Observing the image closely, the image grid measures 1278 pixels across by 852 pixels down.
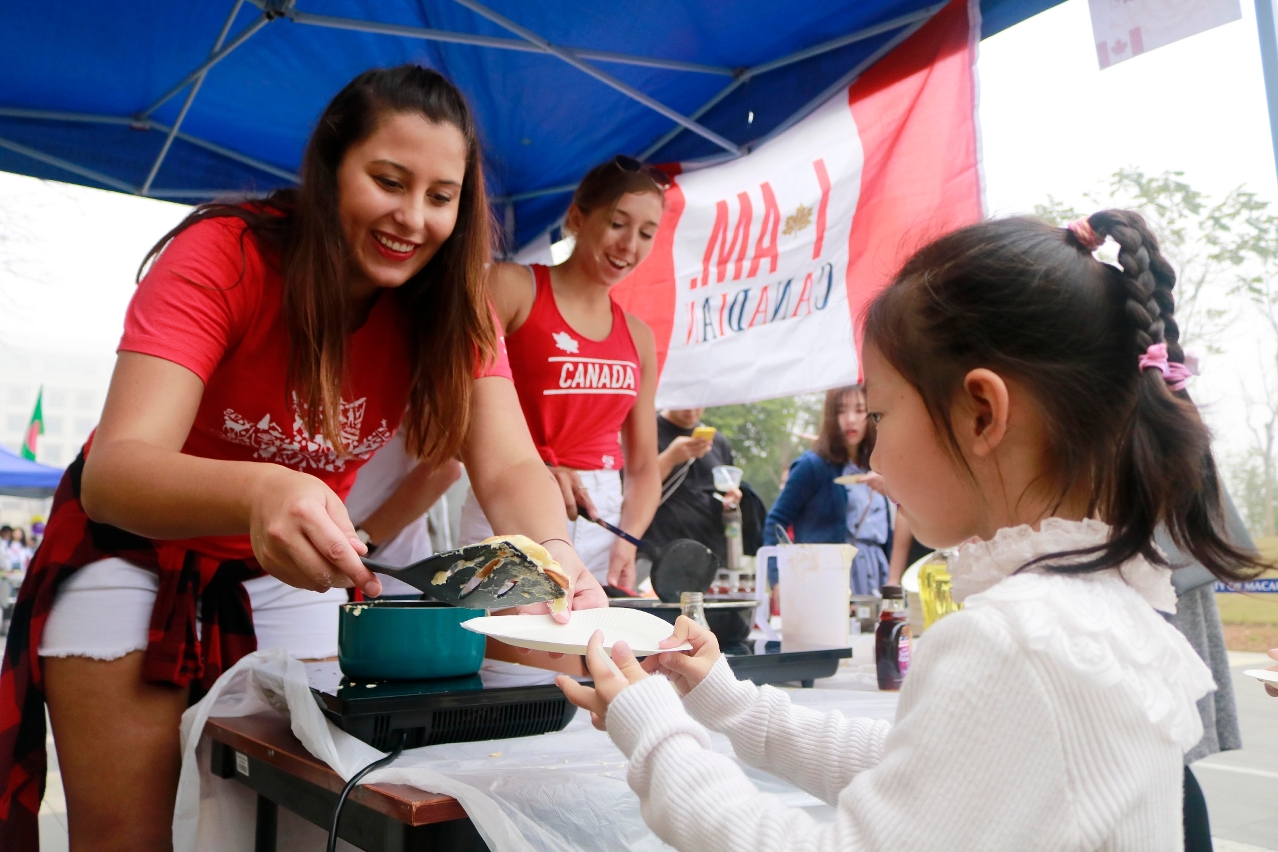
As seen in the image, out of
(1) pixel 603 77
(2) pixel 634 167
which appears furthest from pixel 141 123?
(2) pixel 634 167

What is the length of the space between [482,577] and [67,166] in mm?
2927

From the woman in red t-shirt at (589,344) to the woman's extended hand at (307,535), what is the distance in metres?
1.32

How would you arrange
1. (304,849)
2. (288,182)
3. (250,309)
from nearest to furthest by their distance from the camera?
(304,849), (250,309), (288,182)

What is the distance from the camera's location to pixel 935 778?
59cm

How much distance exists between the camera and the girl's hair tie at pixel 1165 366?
72 centimetres

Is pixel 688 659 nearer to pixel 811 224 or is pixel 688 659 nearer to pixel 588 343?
pixel 588 343

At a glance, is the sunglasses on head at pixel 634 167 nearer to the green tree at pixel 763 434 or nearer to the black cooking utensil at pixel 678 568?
the black cooking utensil at pixel 678 568

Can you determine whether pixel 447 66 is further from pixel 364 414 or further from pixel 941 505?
pixel 941 505

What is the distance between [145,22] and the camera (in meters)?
2.57

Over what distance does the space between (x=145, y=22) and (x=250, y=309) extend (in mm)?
1880

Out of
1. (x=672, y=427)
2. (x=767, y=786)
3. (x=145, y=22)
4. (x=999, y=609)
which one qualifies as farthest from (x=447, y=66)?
(x=999, y=609)

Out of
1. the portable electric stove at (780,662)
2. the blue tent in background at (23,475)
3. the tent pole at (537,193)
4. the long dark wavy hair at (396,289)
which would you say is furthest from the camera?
the blue tent in background at (23,475)

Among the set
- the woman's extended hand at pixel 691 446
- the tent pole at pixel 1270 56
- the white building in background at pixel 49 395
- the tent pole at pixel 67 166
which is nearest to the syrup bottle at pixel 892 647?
the tent pole at pixel 1270 56

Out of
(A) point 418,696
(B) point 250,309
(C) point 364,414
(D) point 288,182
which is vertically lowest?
(A) point 418,696
